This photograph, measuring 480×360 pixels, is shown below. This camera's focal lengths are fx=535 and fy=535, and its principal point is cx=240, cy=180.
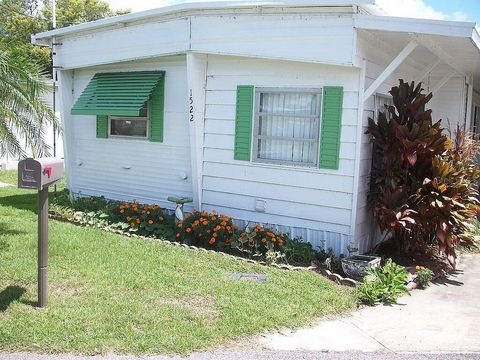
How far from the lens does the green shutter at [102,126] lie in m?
9.95

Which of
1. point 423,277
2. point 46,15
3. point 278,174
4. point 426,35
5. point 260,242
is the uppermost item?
point 46,15

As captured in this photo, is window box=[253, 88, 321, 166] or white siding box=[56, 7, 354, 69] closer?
white siding box=[56, 7, 354, 69]

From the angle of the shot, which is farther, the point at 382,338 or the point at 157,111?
the point at 157,111

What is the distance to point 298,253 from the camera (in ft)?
23.4

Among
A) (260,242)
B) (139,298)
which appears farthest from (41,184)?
(260,242)

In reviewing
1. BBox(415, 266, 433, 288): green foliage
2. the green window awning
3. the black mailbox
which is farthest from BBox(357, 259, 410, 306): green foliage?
the green window awning

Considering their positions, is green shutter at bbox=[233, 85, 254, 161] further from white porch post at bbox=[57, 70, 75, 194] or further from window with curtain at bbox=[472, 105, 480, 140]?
window with curtain at bbox=[472, 105, 480, 140]

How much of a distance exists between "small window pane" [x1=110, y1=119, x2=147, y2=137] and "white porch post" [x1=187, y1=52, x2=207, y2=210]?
137 cm

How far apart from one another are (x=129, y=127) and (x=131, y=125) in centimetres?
7

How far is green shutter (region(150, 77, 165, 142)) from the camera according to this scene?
9.05 metres

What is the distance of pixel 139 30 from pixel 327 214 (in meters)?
4.31

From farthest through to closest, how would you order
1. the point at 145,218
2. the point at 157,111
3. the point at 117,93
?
the point at 117,93 → the point at 157,111 → the point at 145,218

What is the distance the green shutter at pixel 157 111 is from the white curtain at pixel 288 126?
2.00m

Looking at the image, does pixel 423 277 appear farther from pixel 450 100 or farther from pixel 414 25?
pixel 450 100
